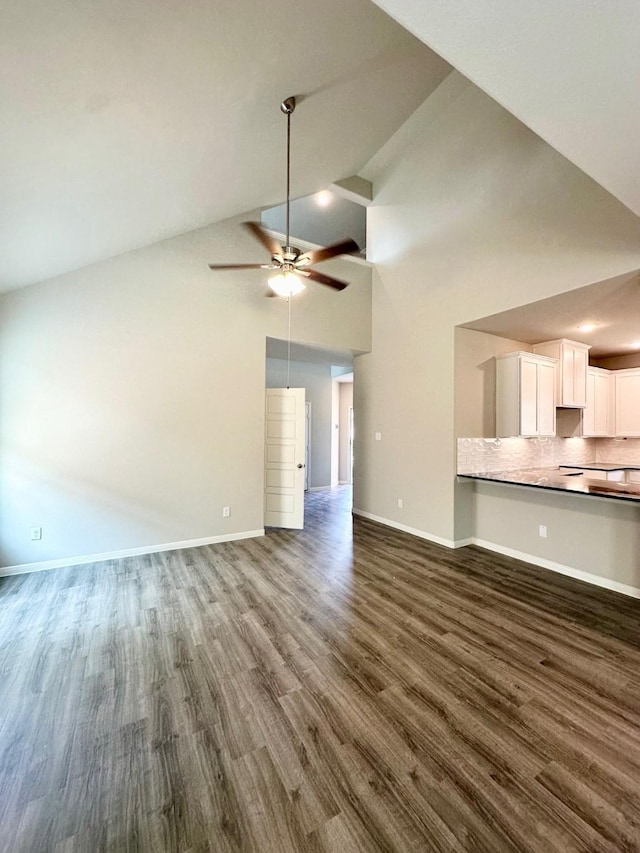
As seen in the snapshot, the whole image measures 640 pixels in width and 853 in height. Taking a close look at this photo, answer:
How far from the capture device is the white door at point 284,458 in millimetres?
4973

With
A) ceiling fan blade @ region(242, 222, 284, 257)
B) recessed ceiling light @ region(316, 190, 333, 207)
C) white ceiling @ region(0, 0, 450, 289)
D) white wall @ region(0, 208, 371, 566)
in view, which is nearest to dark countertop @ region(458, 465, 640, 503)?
white wall @ region(0, 208, 371, 566)

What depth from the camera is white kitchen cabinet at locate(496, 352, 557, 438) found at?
4.22 meters

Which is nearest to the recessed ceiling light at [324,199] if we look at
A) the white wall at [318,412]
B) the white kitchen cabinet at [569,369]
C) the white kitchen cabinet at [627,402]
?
the white wall at [318,412]

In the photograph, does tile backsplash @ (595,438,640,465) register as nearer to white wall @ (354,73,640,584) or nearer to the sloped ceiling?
white wall @ (354,73,640,584)

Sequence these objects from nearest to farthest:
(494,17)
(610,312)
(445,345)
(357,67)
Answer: (494,17) < (357,67) < (610,312) < (445,345)

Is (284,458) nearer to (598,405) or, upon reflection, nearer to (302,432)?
(302,432)

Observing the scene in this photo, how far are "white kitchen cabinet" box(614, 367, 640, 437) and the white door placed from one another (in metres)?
4.76

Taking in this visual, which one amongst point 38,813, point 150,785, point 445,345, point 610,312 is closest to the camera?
point 38,813

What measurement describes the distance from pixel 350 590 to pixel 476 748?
64.3 inches

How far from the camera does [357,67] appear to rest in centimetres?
276

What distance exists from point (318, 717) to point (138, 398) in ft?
11.8

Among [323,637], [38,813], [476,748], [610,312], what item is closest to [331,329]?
[610,312]

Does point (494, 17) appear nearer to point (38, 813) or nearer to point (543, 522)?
point (38, 813)

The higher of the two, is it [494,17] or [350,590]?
[494,17]
